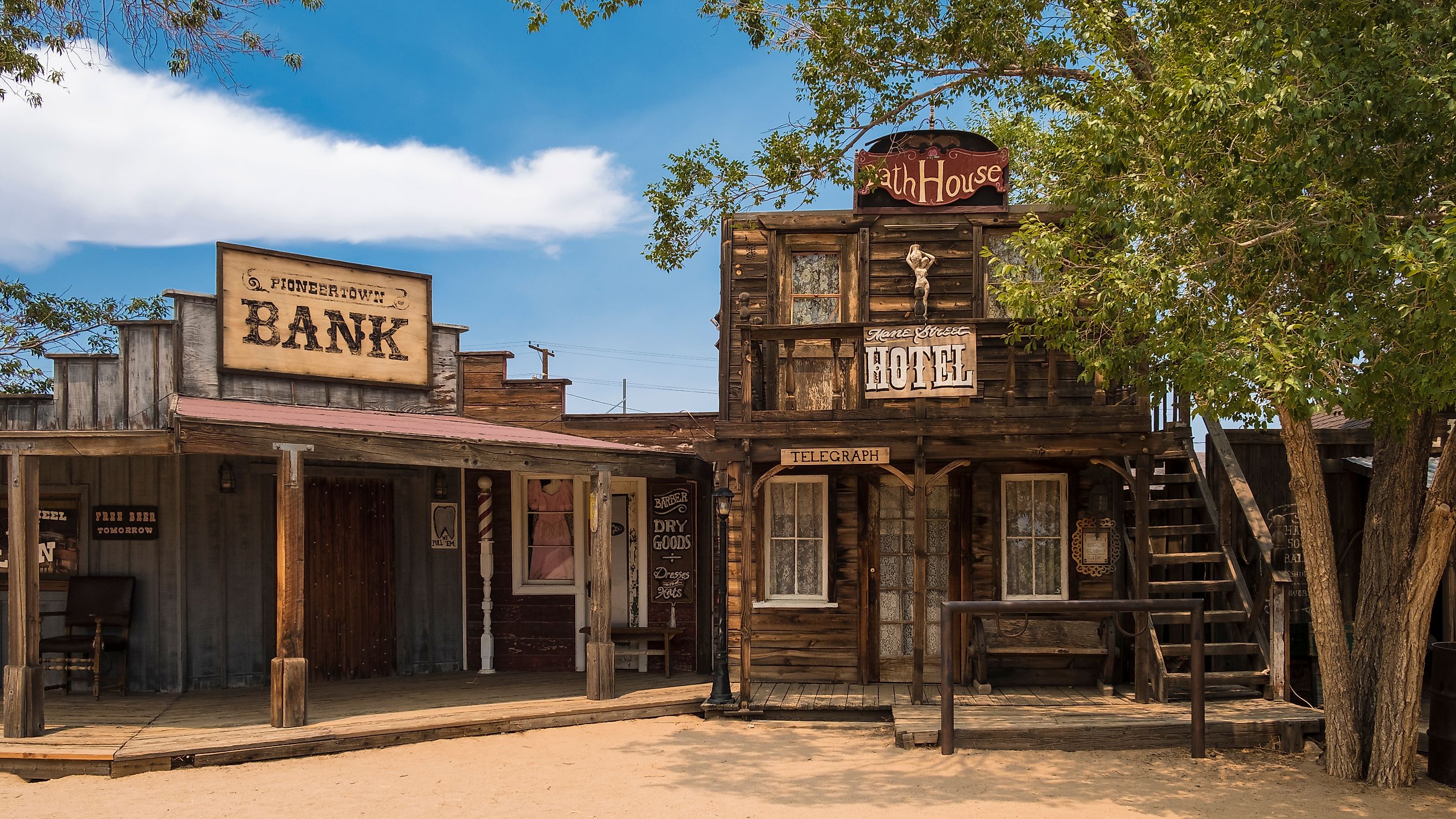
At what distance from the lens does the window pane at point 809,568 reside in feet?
37.1

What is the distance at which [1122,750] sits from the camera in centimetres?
861

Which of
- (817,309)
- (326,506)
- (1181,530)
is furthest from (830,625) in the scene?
(326,506)

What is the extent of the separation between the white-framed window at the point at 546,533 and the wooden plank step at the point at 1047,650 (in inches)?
178

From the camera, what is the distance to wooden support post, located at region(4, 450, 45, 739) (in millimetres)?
8180

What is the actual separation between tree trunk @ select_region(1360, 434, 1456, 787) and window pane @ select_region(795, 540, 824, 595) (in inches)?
200

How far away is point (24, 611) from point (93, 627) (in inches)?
87.2

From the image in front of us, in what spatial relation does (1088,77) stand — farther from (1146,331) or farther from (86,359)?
(86,359)

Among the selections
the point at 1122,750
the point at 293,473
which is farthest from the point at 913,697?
the point at 293,473

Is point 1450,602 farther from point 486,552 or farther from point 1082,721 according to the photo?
point 486,552

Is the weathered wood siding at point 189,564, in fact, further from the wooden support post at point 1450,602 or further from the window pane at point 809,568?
the wooden support post at point 1450,602

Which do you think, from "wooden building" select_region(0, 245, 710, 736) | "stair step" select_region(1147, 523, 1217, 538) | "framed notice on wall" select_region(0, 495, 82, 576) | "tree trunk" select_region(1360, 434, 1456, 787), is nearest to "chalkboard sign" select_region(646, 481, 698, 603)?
"wooden building" select_region(0, 245, 710, 736)

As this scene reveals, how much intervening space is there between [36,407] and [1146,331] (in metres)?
9.68

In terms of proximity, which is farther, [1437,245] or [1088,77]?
[1088,77]

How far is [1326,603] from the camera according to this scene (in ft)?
25.8
